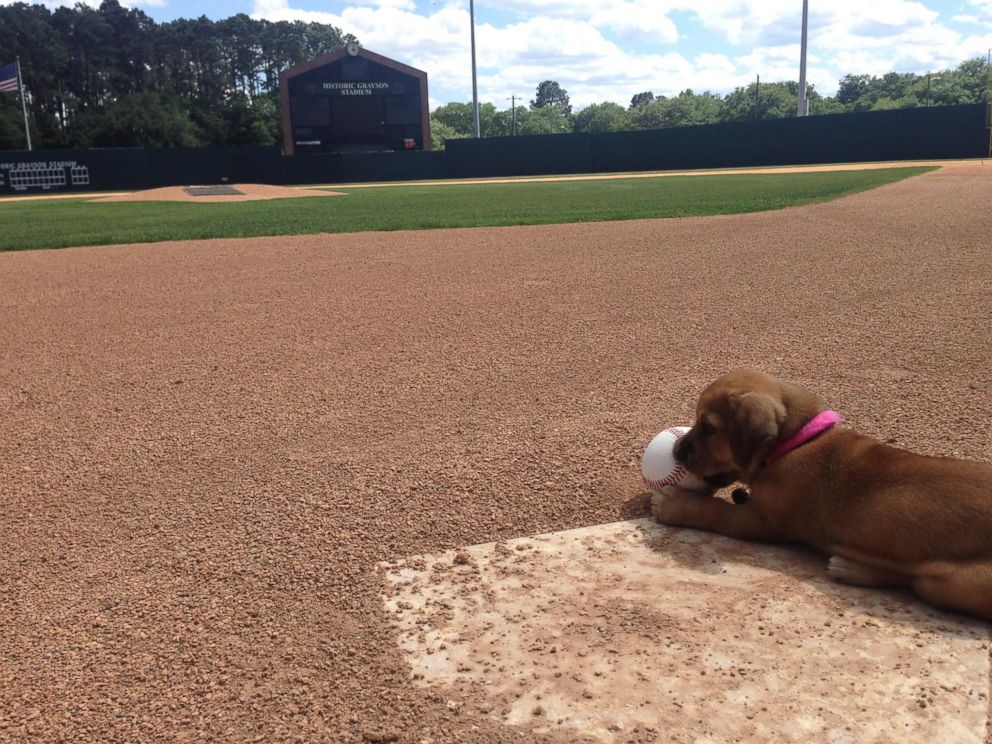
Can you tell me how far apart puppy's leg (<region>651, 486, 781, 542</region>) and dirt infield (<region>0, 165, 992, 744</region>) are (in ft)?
0.79

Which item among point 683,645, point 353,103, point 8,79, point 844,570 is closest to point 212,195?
point 8,79

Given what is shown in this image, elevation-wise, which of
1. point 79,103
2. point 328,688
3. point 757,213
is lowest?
point 328,688

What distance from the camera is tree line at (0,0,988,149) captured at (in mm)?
64438

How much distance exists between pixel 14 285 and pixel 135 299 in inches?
97.0

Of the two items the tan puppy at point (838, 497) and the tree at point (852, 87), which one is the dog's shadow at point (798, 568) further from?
the tree at point (852, 87)

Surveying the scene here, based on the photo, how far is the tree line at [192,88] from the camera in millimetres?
64438

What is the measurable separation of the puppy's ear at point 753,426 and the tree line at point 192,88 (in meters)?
65.4

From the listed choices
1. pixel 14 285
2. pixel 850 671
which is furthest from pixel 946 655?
pixel 14 285

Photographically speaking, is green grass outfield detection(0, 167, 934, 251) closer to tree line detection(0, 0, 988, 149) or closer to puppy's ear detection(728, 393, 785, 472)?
puppy's ear detection(728, 393, 785, 472)

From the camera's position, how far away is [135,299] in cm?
970

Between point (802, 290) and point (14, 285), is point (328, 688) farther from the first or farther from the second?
point (14, 285)

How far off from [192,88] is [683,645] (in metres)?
104

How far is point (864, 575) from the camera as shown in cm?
329

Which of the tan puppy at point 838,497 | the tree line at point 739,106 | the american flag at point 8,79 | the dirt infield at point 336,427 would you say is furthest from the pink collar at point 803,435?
the tree line at point 739,106
